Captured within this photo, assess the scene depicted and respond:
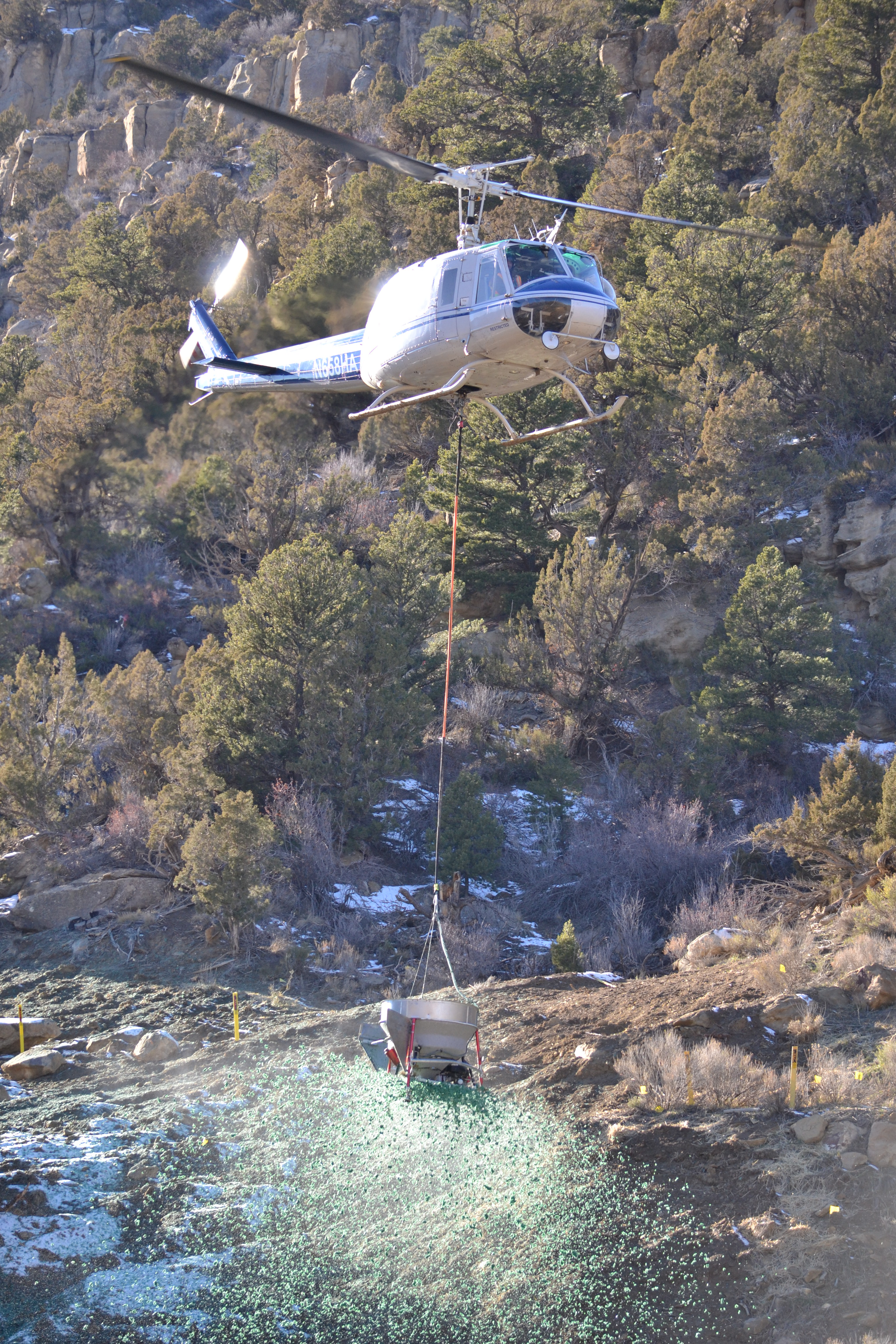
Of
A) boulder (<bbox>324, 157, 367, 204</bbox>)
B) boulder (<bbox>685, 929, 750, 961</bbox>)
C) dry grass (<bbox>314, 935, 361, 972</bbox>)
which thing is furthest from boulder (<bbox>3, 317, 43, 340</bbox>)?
boulder (<bbox>685, 929, 750, 961</bbox>)

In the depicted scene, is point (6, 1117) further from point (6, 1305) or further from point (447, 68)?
point (447, 68)

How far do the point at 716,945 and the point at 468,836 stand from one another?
5070 millimetres

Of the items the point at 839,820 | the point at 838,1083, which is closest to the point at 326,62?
the point at 839,820

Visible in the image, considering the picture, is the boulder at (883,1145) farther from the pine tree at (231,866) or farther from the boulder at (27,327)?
the boulder at (27,327)

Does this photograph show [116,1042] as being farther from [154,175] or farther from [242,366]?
[154,175]

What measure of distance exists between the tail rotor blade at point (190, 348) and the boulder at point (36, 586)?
33.8 feet

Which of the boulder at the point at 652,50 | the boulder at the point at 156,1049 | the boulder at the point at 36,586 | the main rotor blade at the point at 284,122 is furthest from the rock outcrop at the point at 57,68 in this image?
the boulder at the point at 156,1049

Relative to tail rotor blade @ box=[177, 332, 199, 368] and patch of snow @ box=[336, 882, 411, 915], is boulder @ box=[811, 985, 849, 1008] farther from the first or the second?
tail rotor blade @ box=[177, 332, 199, 368]

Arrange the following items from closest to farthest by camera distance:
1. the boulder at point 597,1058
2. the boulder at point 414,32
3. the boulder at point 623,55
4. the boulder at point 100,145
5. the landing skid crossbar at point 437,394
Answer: the boulder at point 597,1058 < the landing skid crossbar at point 437,394 < the boulder at point 623,55 < the boulder at point 414,32 < the boulder at point 100,145

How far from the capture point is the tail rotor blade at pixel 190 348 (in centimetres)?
1841

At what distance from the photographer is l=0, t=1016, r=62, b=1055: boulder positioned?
12.8 metres

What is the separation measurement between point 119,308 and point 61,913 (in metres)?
24.8

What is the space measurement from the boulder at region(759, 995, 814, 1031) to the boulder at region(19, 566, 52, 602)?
832 inches

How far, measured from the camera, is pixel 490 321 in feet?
35.6
